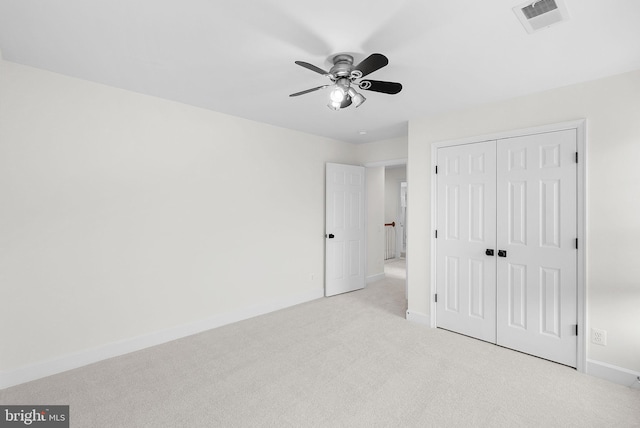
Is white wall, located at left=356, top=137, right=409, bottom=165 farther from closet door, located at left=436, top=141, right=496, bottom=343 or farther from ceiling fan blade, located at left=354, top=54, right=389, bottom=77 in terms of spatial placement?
ceiling fan blade, located at left=354, top=54, right=389, bottom=77

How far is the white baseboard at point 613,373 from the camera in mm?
2438

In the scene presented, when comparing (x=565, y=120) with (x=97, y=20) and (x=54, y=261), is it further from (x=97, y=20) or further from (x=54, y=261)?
(x=54, y=261)

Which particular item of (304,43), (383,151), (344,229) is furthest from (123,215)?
(383,151)

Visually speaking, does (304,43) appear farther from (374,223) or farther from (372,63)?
(374,223)

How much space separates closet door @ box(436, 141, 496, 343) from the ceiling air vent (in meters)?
1.48

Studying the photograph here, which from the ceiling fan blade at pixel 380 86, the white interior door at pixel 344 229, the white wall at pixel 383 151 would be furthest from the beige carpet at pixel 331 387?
the white wall at pixel 383 151

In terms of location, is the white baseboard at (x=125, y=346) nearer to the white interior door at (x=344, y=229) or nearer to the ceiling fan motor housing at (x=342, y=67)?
the white interior door at (x=344, y=229)

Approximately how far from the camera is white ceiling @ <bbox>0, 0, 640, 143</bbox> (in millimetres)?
1728

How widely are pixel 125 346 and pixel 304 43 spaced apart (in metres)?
3.18

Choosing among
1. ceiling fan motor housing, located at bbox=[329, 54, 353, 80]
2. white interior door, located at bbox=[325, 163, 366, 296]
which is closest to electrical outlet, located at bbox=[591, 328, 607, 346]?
ceiling fan motor housing, located at bbox=[329, 54, 353, 80]

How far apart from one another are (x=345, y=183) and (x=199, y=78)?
2890 mm

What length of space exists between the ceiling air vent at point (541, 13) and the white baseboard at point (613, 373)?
2735 millimetres

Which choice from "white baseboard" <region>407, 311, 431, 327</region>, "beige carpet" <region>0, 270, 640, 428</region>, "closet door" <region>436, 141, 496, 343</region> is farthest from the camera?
"white baseboard" <region>407, 311, 431, 327</region>

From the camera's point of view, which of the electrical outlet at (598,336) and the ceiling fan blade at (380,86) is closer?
the ceiling fan blade at (380,86)
